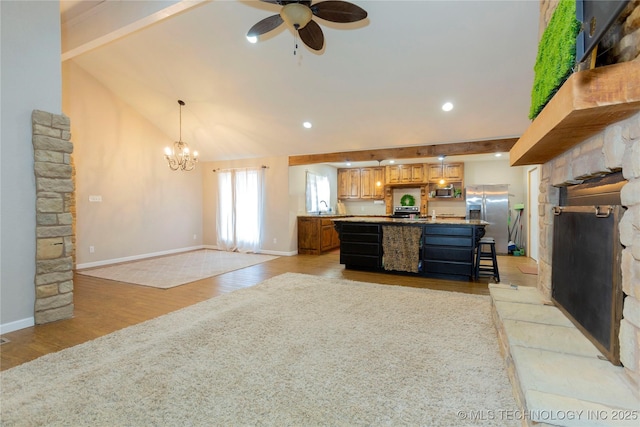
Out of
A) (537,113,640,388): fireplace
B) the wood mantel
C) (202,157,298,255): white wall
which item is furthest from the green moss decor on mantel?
(202,157,298,255): white wall

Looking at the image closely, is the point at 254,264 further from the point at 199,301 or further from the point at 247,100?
the point at 247,100

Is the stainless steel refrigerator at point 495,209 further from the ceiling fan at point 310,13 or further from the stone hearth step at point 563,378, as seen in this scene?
the ceiling fan at point 310,13

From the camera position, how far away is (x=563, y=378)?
1347mm

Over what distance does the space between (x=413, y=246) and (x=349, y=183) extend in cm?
491

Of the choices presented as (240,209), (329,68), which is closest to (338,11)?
(329,68)

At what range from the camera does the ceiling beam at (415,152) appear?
5.36m

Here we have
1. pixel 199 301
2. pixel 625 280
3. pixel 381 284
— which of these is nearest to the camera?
pixel 625 280

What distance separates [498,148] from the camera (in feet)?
17.5

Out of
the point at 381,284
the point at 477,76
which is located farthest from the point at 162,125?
the point at 477,76

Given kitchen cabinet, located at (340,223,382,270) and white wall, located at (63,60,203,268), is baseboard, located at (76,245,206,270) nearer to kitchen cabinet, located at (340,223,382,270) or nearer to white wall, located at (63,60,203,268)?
white wall, located at (63,60,203,268)

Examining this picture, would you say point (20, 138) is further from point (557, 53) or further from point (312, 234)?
point (312, 234)

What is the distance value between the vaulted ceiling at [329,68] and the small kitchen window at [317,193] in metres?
1.75

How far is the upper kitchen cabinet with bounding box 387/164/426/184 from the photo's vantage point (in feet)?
27.7

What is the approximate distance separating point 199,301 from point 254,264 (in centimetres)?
235
